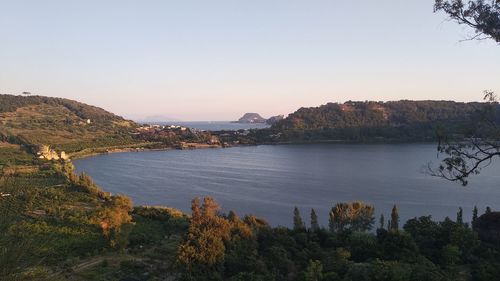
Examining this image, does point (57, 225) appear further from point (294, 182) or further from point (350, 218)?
point (294, 182)

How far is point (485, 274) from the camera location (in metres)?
17.7

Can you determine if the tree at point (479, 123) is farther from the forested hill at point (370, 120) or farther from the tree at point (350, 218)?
the forested hill at point (370, 120)

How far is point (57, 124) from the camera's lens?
13338 centimetres

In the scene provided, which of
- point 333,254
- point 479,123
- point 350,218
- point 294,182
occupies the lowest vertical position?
point 294,182

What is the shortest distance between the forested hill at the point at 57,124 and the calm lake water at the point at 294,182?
15957mm

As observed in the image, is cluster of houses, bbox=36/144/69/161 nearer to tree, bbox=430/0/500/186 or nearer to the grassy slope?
the grassy slope

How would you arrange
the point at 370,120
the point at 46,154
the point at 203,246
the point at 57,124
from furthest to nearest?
the point at 370,120 → the point at 57,124 → the point at 46,154 → the point at 203,246

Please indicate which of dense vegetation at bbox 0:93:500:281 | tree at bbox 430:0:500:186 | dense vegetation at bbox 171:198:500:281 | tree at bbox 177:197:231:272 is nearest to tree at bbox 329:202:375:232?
dense vegetation at bbox 0:93:500:281

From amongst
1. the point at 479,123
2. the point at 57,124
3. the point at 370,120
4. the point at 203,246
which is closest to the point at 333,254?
the point at 203,246

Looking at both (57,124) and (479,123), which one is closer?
(479,123)

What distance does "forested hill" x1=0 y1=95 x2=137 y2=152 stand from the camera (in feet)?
362

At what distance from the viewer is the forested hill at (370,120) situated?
440 feet

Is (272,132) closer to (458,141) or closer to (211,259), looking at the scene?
(211,259)

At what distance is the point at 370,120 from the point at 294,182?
321ft
